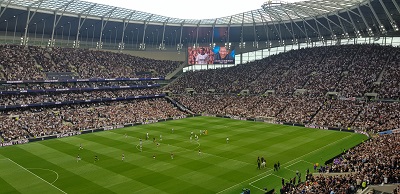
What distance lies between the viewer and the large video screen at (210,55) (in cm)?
8300

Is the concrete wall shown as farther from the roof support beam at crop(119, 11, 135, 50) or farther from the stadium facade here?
the roof support beam at crop(119, 11, 135, 50)

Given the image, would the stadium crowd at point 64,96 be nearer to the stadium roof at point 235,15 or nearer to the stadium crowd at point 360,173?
the stadium roof at point 235,15

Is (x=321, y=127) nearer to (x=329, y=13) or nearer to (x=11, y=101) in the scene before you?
(x=329, y=13)

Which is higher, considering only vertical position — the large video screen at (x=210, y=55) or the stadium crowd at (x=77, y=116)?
the large video screen at (x=210, y=55)

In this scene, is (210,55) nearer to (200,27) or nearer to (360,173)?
(200,27)

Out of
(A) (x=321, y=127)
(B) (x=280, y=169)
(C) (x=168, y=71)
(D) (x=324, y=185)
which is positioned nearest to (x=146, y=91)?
(C) (x=168, y=71)

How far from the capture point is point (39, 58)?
73.5 metres

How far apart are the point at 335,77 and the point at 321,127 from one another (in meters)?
21.5

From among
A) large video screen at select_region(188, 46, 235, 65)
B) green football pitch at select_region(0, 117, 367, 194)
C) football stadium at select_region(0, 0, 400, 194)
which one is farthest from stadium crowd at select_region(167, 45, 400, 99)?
green football pitch at select_region(0, 117, 367, 194)

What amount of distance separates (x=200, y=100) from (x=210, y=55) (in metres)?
12.5

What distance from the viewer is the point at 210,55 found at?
273ft

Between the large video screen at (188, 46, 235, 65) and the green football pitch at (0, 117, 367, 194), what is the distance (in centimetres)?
3202

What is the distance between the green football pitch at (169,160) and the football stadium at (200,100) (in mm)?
202

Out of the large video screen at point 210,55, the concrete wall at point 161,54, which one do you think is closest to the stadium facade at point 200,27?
the concrete wall at point 161,54
